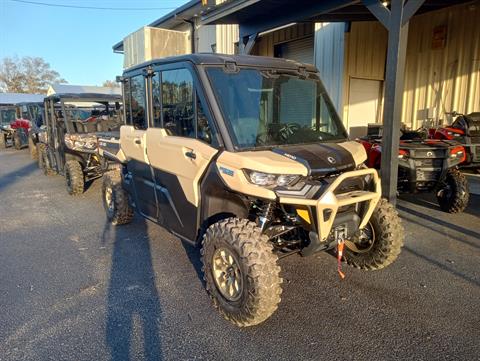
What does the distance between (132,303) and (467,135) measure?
7222 mm

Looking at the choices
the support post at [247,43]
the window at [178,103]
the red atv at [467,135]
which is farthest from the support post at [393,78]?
the support post at [247,43]

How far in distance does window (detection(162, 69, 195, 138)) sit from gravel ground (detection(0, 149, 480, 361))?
160 centimetres

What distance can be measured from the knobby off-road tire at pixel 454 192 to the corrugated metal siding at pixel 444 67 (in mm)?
4660

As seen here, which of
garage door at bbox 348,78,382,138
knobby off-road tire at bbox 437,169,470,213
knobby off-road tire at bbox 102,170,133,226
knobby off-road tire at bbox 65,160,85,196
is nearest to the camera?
knobby off-road tire at bbox 102,170,133,226

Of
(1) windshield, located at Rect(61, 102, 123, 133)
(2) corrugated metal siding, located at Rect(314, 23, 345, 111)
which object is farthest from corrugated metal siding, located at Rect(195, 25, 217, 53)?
(1) windshield, located at Rect(61, 102, 123, 133)

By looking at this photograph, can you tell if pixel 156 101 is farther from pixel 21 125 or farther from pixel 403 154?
pixel 21 125

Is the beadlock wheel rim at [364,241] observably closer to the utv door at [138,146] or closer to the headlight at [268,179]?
the headlight at [268,179]

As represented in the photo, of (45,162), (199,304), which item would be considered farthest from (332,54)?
(199,304)

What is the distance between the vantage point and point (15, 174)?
11297 mm

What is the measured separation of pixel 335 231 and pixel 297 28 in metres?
10.2

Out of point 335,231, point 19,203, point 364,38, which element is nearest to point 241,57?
point 335,231

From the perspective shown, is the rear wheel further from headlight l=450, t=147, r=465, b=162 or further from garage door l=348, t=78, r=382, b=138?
headlight l=450, t=147, r=465, b=162

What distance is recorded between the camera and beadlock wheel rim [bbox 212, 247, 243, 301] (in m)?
3.08

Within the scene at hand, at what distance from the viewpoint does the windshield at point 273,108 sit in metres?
3.29
